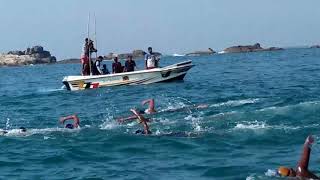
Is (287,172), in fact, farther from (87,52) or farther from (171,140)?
(87,52)

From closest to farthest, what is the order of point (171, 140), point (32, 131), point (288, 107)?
point (171, 140), point (32, 131), point (288, 107)

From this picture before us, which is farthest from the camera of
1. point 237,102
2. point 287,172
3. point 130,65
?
point 130,65

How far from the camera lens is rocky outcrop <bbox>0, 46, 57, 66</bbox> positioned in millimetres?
146500

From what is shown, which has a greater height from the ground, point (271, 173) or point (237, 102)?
point (237, 102)

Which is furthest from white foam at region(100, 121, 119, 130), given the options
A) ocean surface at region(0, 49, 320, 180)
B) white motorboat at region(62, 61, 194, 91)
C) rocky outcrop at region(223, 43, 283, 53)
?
rocky outcrop at region(223, 43, 283, 53)

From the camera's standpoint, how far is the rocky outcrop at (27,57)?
14650 centimetres

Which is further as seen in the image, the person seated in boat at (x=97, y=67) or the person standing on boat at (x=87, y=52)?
the person seated in boat at (x=97, y=67)

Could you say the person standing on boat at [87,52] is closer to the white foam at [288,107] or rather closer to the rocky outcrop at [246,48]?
the white foam at [288,107]

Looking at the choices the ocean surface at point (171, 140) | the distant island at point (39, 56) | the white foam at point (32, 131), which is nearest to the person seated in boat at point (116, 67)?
the ocean surface at point (171, 140)

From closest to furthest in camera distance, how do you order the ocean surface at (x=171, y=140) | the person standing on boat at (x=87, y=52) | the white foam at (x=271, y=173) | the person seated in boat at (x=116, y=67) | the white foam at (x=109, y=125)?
the white foam at (x=271, y=173) → the ocean surface at (x=171, y=140) → the white foam at (x=109, y=125) → the person standing on boat at (x=87, y=52) → the person seated in boat at (x=116, y=67)

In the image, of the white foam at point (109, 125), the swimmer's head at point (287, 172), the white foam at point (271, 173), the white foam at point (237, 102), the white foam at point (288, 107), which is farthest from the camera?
the white foam at point (237, 102)

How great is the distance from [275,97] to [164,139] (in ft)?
33.0

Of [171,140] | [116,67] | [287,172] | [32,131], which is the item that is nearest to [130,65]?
[116,67]

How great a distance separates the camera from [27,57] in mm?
151250
